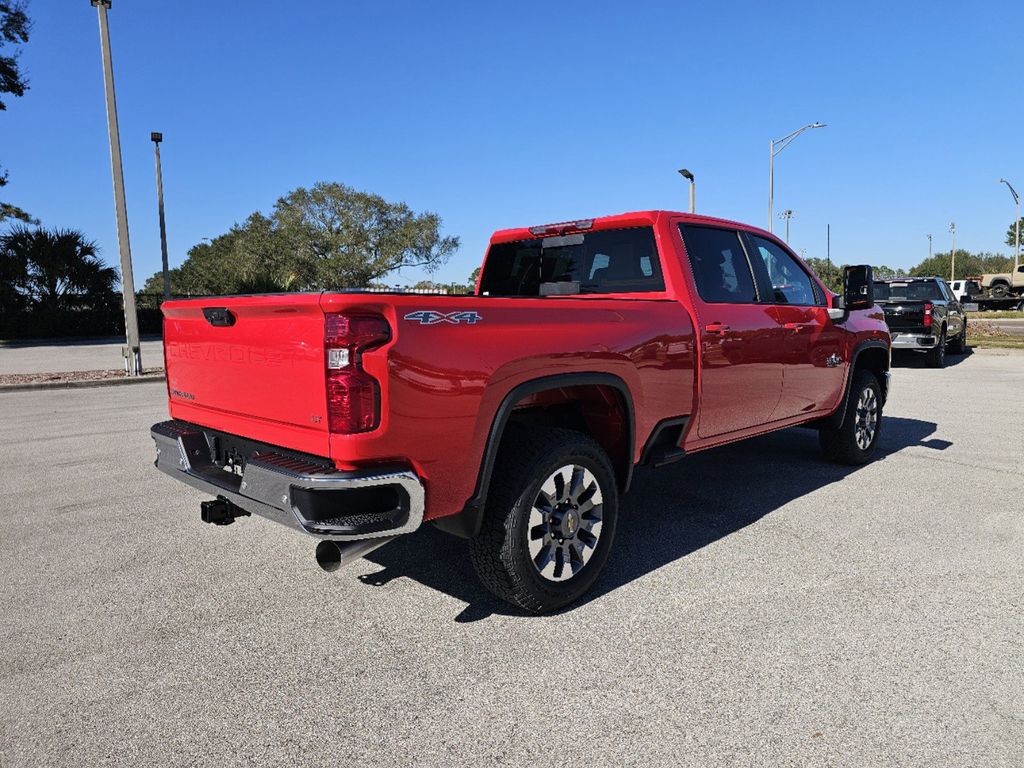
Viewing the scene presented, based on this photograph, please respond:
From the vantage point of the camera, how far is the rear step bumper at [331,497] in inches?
104

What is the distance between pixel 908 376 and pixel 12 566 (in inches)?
541

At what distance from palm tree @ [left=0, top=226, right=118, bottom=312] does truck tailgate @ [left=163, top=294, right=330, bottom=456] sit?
30.7 m

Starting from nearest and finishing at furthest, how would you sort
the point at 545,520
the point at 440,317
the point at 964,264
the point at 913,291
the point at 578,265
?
the point at 440,317
the point at 545,520
the point at 578,265
the point at 913,291
the point at 964,264

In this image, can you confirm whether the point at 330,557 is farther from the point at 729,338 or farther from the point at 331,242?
the point at 331,242

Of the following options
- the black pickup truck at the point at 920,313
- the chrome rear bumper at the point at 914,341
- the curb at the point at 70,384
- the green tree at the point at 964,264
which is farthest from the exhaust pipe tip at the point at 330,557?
the green tree at the point at 964,264

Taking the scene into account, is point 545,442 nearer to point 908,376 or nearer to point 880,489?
point 880,489

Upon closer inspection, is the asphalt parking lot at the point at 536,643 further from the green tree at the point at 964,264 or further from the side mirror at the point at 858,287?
the green tree at the point at 964,264

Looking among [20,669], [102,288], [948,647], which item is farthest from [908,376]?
[102,288]

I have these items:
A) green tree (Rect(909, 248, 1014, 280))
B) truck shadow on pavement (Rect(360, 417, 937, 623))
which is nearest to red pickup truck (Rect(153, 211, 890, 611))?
truck shadow on pavement (Rect(360, 417, 937, 623))

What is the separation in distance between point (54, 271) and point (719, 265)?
3204 centimetres

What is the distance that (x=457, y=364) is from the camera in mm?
2799

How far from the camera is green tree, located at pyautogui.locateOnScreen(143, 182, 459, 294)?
176 ft

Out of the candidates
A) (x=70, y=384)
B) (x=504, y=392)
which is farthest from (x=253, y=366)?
(x=70, y=384)

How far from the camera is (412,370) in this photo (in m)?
2.68
